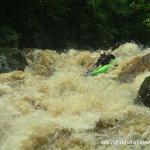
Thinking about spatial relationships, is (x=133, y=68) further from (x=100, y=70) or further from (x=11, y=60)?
(x=11, y=60)

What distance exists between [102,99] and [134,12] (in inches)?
581

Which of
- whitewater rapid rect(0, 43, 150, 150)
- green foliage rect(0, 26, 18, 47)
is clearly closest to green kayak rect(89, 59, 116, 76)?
whitewater rapid rect(0, 43, 150, 150)

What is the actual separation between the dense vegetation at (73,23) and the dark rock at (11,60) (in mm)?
2194

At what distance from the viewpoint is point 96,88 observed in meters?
9.57

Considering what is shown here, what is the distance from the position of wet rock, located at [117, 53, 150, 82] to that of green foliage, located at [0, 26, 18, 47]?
17.6 ft

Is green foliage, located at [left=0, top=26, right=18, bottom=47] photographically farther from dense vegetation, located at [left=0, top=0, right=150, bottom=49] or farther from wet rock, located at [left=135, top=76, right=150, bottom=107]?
wet rock, located at [left=135, top=76, right=150, bottom=107]

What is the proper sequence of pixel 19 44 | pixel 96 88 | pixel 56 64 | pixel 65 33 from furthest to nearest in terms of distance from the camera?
pixel 65 33
pixel 19 44
pixel 56 64
pixel 96 88

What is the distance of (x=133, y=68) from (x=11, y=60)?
383cm

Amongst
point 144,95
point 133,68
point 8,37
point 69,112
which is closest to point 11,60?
point 8,37

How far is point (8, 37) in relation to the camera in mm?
15430

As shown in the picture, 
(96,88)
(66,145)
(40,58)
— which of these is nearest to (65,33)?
(40,58)

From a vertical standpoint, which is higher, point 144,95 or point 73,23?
point 73,23

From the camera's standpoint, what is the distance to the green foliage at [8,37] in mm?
15225

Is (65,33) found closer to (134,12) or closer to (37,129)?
(134,12)
